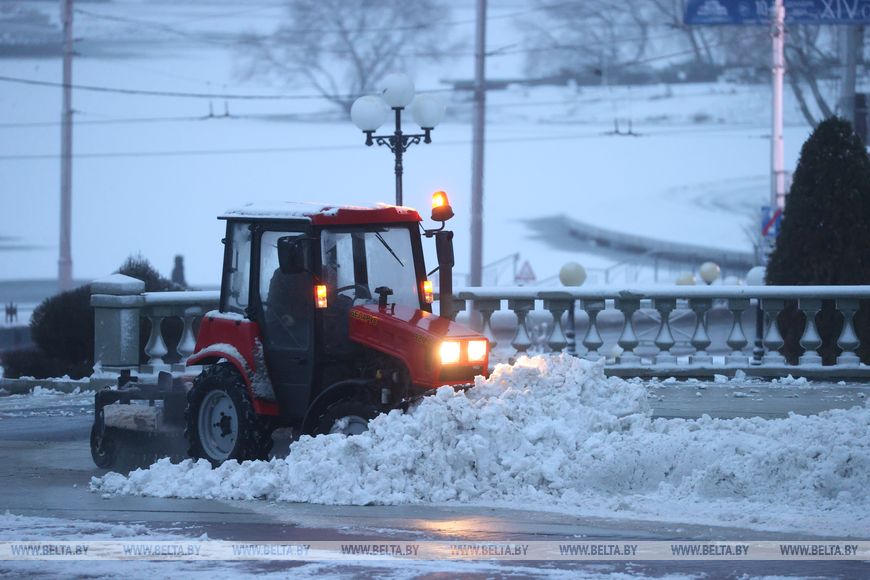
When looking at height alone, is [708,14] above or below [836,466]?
above

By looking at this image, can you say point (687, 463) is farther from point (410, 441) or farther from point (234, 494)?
point (234, 494)

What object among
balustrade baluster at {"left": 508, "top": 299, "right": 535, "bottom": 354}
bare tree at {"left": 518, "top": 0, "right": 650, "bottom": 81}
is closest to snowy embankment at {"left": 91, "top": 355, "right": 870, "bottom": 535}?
balustrade baluster at {"left": 508, "top": 299, "right": 535, "bottom": 354}

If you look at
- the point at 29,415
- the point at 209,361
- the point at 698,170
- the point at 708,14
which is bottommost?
the point at 29,415

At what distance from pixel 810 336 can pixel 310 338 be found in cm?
806

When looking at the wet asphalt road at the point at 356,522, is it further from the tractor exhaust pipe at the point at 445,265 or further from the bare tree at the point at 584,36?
the bare tree at the point at 584,36

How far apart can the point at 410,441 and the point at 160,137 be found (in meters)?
36.2

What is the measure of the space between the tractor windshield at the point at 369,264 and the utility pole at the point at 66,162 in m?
28.7

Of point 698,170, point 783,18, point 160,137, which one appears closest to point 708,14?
point 783,18

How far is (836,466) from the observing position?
8789mm

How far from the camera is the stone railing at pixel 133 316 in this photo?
1543 centimetres

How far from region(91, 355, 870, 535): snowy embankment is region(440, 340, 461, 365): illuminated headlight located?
0.30 meters

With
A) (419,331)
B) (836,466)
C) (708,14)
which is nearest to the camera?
(836,466)

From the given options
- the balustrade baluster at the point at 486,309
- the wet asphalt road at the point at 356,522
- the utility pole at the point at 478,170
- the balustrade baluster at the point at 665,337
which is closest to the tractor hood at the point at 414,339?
the wet asphalt road at the point at 356,522

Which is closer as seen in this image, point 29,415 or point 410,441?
point 410,441
